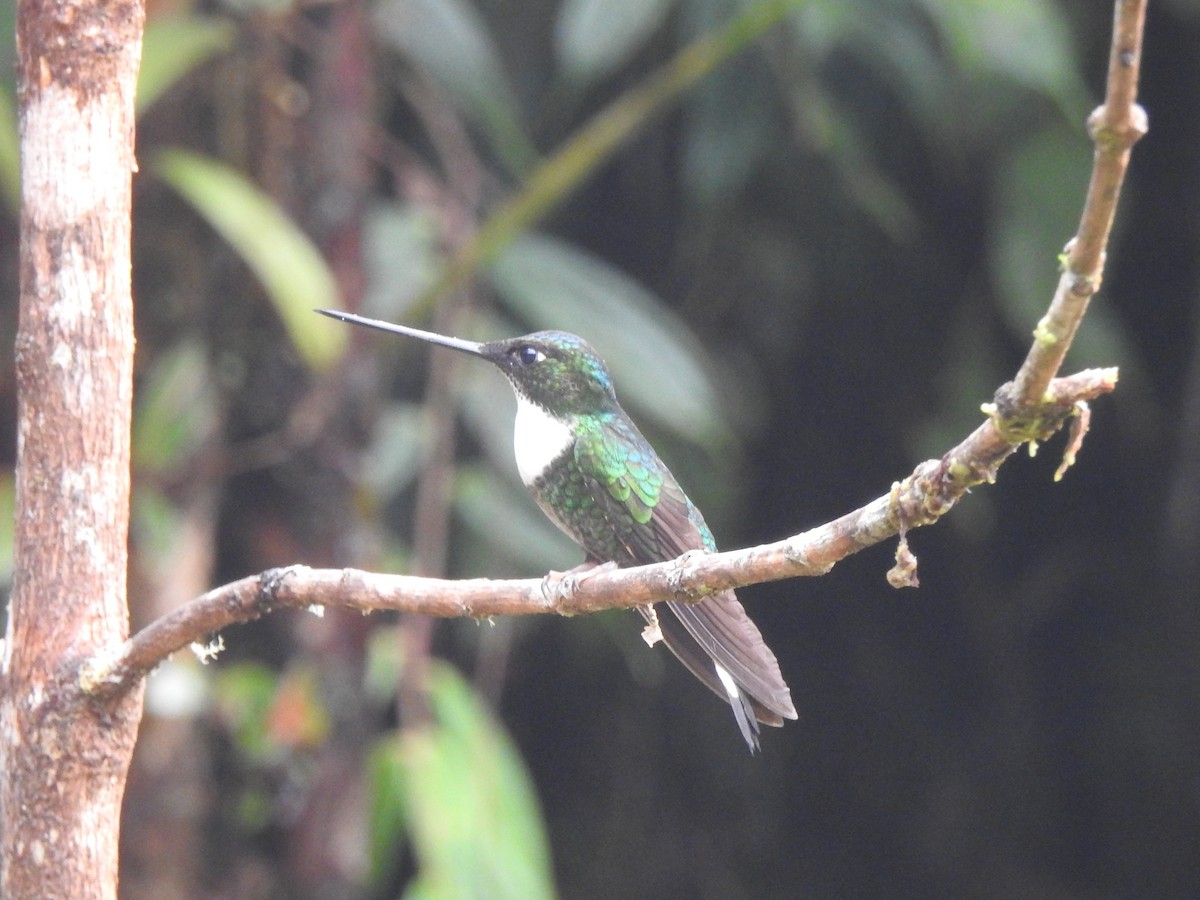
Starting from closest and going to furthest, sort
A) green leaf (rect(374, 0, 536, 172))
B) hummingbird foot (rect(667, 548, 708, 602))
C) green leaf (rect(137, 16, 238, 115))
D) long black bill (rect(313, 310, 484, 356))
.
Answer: hummingbird foot (rect(667, 548, 708, 602)) → long black bill (rect(313, 310, 484, 356)) → green leaf (rect(137, 16, 238, 115)) → green leaf (rect(374, 0, 536, 172))

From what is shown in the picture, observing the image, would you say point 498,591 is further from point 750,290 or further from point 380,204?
point 750,290

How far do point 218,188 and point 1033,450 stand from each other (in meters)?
2.28

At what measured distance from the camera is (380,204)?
14.3ft

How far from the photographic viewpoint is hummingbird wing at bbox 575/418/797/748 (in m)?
1.94

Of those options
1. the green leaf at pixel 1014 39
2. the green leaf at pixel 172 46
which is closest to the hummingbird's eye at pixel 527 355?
the green leaf at pixel 172 46

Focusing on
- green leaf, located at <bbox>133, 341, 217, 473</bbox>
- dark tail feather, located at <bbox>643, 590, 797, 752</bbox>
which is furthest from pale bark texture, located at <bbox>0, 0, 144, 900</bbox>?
green leaf, located at <bbox>133, 341, 217, 473</bbox>

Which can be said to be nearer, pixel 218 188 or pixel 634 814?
pixel 218 188

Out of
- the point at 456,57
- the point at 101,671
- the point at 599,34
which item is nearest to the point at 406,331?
the point at 101,671

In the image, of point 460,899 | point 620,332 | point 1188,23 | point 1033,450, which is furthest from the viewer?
point 1188,23

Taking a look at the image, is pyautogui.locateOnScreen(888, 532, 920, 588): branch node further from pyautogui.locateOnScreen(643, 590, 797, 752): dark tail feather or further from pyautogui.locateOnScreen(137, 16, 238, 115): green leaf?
pyautogui.locateOnScreen(137, 16, 238, 115): green leaf

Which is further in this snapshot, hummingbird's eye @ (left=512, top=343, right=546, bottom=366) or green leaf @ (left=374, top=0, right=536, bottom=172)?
green leaf @ (left=374, top=0, right=536, bottom=172)

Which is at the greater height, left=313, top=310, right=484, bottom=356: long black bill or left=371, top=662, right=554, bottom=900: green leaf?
left=313, top=310, right=484, bottom=356: long black bill

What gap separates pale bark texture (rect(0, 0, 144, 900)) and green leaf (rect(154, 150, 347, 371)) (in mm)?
1335

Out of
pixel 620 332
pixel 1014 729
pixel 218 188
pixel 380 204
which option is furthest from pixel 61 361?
pixel 1014 729
